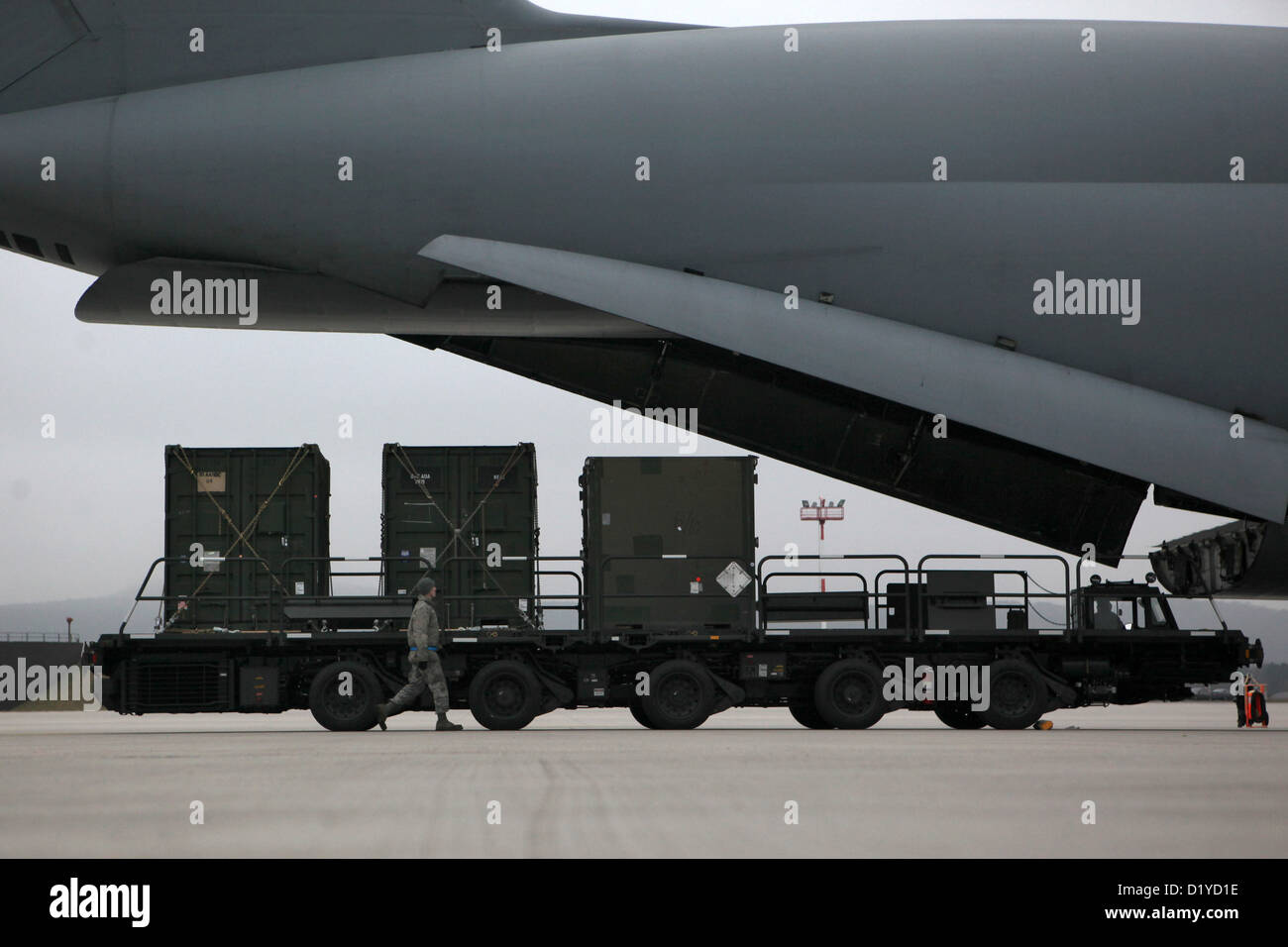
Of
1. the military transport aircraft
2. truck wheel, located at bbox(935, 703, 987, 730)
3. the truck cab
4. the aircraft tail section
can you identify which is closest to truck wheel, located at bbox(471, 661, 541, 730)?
truck wheel, located at bbox(935, 703, 987, 730)

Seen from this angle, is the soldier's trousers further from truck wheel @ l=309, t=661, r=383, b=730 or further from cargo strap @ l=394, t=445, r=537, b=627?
cargo strap @ l=394, t=445, r=537, b=627

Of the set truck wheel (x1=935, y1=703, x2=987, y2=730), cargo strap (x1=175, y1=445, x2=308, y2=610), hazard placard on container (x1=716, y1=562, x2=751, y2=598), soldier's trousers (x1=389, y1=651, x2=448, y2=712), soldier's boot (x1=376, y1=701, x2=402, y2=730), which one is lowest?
truck wheel (x1=935, y1=703, x2=987, y2=730)

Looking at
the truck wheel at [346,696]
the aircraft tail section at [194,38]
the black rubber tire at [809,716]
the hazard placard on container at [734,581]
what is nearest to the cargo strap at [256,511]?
the truck wheel at [346,696]

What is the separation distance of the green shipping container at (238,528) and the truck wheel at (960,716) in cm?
693

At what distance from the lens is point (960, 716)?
50.8ft

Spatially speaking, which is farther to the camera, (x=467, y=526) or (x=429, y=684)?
(x=467, y=526)

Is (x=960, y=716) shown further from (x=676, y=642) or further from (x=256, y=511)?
(x=256, y=511)

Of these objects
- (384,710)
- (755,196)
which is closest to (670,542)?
(384,710)

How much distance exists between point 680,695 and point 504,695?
181cm

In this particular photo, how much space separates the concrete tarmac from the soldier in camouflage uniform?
7.90 ft

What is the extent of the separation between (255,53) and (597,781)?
6.99 metres

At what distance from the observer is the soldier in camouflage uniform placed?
13.8 m

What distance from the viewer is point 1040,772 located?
8.11 m
